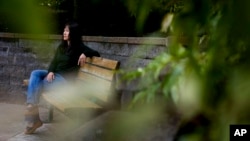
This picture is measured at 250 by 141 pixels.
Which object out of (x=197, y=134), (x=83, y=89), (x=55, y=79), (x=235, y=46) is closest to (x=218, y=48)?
(x=235, y=46)

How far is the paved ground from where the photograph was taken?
4562mm

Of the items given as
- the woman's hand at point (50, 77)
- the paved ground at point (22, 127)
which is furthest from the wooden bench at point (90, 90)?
the paved ground at point (22, 127)

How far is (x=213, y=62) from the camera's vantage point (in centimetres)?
60

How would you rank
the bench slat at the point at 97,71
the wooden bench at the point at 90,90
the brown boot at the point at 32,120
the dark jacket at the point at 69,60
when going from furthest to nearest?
the dark jacket at the point at 69,60
the brown boot at the point at 32,120
the bench slat at the point at 97,71
the wooden bench at the point at 90,90

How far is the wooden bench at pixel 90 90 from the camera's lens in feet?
10.6

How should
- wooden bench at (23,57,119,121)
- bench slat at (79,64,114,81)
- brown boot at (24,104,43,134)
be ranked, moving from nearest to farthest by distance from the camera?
wooden bench at (23,57,119,121) → bench slat at (79,64,114,81) → brown boot at (24,104,43,134)

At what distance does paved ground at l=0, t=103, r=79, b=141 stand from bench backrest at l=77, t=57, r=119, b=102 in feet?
1.42

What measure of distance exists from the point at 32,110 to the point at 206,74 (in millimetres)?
4394

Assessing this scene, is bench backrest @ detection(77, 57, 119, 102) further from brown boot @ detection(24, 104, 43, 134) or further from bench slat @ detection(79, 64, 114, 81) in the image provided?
brown boot @ detection(24, 104, 43, 134)

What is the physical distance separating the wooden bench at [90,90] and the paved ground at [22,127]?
278 millimetres

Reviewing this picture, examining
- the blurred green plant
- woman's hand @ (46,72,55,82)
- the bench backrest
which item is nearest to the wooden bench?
the bench backrest

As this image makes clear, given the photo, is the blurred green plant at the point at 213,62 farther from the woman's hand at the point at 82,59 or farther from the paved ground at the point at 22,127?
the woman's hand at the point at 82,59

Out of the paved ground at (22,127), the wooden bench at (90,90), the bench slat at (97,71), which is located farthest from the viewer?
the paved ground at (22,127)

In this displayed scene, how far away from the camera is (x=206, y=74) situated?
63 cm
